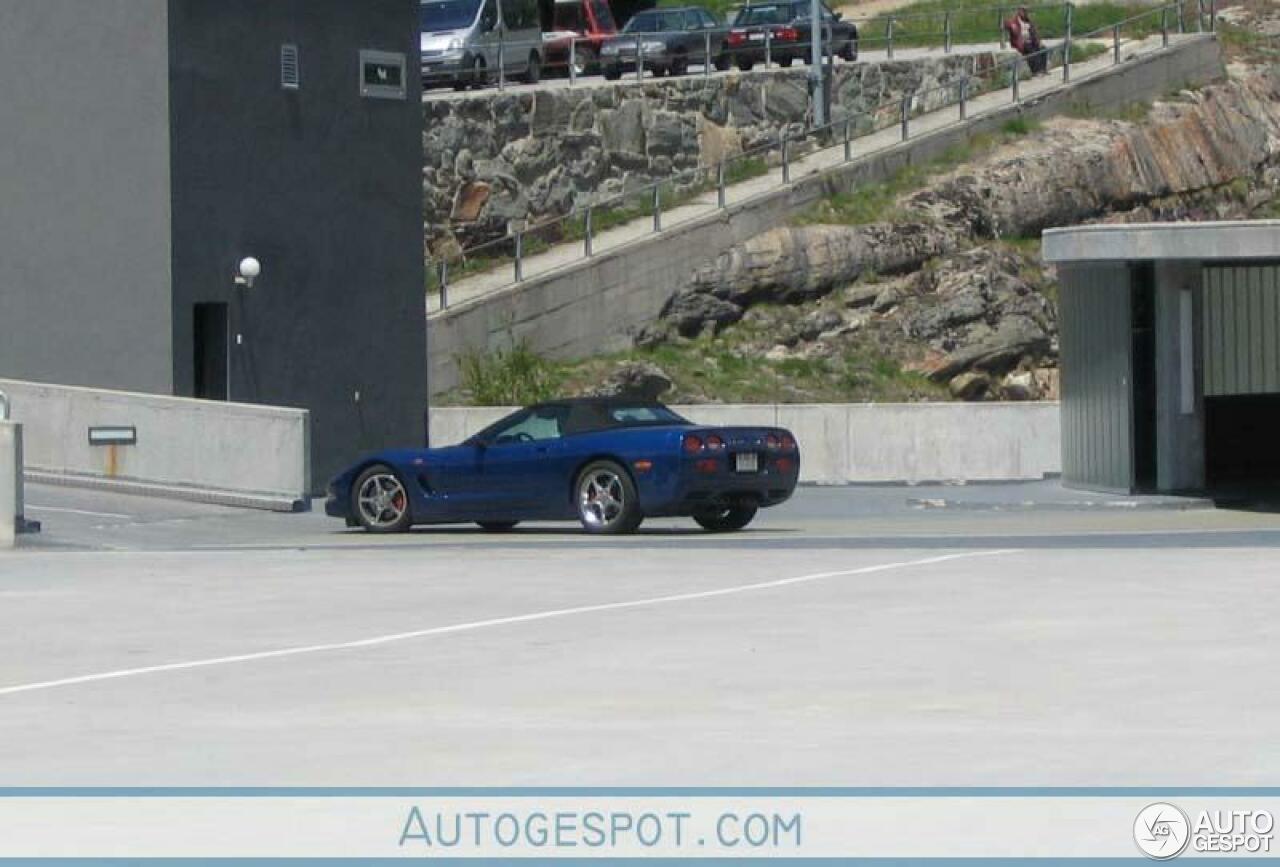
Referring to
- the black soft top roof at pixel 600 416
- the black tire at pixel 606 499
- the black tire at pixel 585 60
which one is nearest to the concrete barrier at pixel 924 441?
the black soft top roof at pixel 600 416

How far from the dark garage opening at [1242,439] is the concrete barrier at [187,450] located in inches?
417

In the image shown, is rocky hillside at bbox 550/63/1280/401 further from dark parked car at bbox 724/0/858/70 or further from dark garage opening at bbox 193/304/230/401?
dark garage opening at bbox 193/304/230/401

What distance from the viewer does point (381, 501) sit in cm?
2466

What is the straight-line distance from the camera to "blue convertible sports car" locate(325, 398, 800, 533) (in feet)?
74.8

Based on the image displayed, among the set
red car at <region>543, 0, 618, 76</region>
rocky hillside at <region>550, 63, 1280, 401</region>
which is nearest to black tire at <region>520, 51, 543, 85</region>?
red car at <region>543, 0, 618, 76</region>

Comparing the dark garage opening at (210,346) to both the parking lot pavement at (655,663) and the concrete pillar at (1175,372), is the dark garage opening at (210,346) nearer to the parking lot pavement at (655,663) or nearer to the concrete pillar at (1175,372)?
the parking lot pavement at (655,663)

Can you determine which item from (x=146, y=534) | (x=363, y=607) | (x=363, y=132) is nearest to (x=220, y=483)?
(x=146, y=534)

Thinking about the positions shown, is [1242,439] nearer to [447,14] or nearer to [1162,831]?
[1162,831]

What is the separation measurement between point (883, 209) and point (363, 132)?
15.6 meters

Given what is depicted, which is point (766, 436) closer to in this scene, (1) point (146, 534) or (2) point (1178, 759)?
(1) point (146, 534)

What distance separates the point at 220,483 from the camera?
27.8 m

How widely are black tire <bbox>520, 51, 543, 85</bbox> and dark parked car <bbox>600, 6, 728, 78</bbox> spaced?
1409 mm

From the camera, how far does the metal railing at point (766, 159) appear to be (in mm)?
46781

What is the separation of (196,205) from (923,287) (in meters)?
18.6
